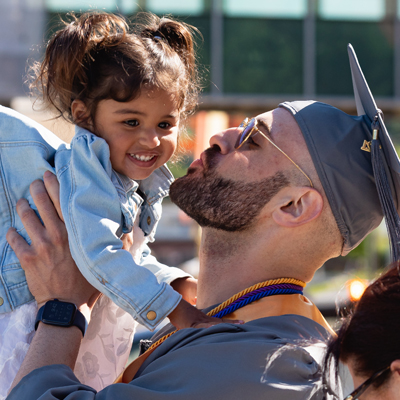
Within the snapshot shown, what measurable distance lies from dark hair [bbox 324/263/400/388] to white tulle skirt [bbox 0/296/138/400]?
1054mm

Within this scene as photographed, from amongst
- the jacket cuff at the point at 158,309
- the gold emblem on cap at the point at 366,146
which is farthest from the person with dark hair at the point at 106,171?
the gold emblem on cap at the point at 366,146

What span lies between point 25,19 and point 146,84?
28.2 feet

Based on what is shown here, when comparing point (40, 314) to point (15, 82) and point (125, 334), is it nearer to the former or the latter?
point (125, 334)

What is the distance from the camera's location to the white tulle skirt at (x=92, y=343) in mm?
2021

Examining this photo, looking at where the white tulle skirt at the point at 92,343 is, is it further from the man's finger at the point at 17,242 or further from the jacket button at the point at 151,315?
the jacket button at the point at 151,315

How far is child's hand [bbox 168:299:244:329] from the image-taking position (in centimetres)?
189

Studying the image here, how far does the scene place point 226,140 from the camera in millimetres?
2342

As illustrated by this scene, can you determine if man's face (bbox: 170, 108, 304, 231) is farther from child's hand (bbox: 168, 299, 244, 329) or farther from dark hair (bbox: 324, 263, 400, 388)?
dark hair (bbox: 324, 263, 400, 388)

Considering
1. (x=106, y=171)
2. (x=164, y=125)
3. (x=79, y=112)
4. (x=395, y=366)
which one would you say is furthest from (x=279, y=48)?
(x=395, y=366)

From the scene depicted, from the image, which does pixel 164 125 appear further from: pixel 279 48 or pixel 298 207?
pixel 279 48

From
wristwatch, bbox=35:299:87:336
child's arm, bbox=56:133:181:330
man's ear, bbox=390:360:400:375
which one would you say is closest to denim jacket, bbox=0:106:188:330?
child's arm, bbox=56:133:181:330

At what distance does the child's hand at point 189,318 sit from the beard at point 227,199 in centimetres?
39

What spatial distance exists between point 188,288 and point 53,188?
82cm

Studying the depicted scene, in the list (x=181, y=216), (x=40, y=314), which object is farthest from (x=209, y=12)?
(x=40, y=314)
